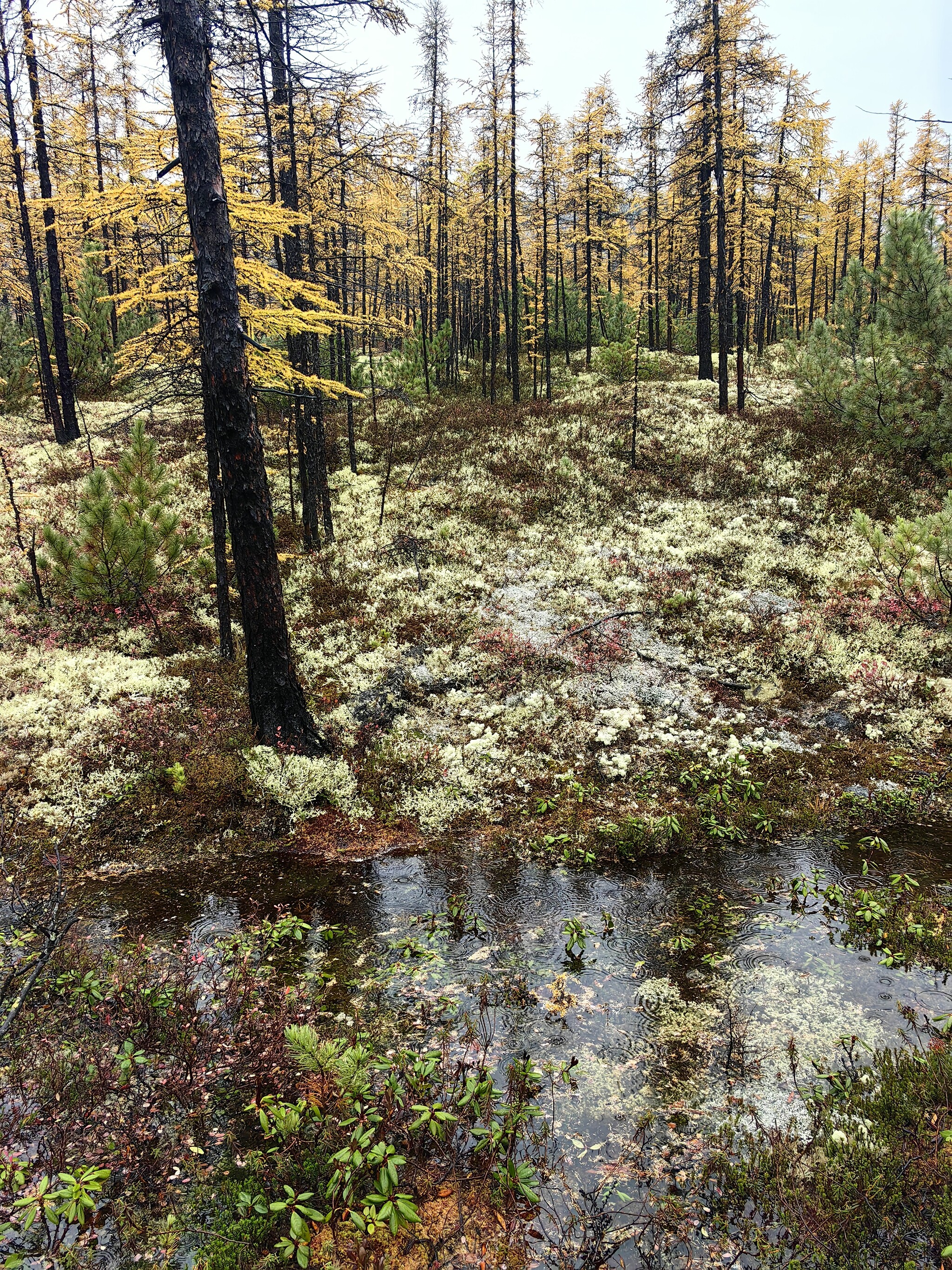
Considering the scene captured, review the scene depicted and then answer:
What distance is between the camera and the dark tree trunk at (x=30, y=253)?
17.0m

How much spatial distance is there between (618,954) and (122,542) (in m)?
10.8

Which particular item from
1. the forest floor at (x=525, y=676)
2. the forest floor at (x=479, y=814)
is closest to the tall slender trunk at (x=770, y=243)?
the forest floor at (x=525, y=676)

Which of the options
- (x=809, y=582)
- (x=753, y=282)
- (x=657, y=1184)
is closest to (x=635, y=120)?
(x=753, y=282)

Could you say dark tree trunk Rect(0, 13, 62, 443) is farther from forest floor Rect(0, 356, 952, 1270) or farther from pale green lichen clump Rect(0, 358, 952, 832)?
forest floor Rect(0, 356, 952, 1270)

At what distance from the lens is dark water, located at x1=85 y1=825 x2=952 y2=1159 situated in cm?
444

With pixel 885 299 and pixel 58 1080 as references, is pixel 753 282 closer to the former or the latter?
pixel 885 299

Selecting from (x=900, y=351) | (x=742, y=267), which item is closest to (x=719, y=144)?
(x=742, y=267)

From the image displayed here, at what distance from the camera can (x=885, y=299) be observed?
42.9 feet

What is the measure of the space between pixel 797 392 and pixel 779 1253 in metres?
26.2

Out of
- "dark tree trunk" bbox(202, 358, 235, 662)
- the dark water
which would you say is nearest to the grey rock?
the dark water

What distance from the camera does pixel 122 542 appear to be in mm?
11227

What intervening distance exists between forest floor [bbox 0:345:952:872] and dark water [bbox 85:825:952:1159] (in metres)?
0.57

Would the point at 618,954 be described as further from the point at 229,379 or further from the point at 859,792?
the point at 229,379

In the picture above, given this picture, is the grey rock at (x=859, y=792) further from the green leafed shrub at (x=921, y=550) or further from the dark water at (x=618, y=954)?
the green leafed shrub at (x=921, y=550)
